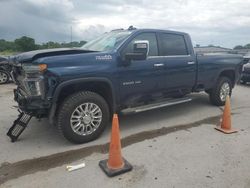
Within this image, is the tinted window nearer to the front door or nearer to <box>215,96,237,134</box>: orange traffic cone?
the front door

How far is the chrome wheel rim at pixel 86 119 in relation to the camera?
14.1 ft

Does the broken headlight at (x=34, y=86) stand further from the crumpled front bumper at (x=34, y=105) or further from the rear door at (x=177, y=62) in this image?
the rear door at (x=177, y=62)

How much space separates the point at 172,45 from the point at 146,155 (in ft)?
9.13

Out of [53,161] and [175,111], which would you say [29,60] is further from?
[175,111]

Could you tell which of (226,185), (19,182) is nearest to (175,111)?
(226,185)

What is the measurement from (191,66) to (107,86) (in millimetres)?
2374

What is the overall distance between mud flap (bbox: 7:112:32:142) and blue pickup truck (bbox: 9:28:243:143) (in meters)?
0.02

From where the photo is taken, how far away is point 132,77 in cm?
489

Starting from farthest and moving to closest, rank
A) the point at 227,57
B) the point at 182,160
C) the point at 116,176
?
the point at 227,57 → the point at 182,160 → the point at 116,176

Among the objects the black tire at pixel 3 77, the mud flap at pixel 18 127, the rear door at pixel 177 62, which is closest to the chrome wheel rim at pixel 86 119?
the mud flap at pixel 18 127

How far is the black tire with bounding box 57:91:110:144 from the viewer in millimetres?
4176

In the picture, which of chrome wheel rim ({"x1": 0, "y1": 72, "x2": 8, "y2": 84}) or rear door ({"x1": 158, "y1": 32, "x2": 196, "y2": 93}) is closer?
rear door ({"x1": 158, "y1": 32, "x2": 196, "y2": 93})

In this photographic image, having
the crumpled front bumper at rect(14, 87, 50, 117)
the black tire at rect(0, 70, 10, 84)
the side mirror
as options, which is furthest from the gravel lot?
the black tire at rect(0, 70, 10, 84)

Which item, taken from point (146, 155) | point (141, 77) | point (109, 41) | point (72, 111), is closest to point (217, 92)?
point (141, 77)
